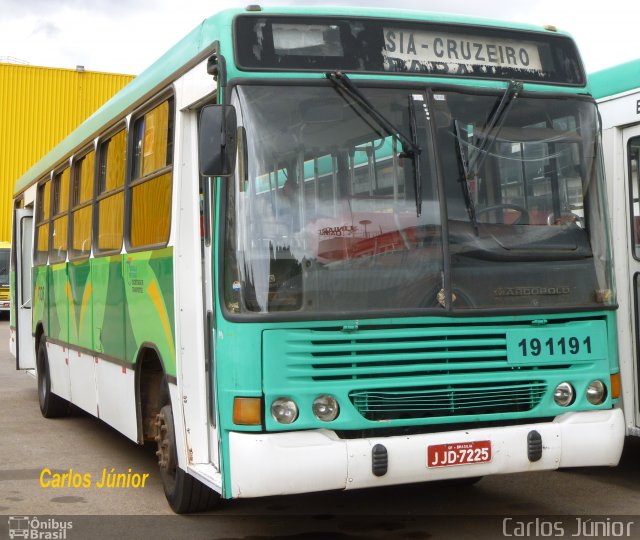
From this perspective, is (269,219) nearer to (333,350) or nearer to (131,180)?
(333,350)

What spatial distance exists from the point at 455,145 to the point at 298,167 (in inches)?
36.1

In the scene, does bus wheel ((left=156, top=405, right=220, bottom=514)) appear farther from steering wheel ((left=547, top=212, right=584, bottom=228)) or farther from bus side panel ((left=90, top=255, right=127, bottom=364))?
steering wheel ((left=547, top=212, right=584, bottom=228))

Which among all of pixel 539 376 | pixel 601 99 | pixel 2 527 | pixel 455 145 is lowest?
pixel 2 527

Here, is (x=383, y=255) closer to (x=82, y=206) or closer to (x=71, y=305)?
(x=82, y=206)

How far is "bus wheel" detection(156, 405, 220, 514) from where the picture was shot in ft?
21.3

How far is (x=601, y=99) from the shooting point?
24.7 ft

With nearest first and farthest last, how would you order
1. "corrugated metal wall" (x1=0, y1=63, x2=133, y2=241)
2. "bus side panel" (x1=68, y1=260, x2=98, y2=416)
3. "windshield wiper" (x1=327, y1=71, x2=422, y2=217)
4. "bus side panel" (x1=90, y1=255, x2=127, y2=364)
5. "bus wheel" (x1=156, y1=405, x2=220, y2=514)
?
"windshield wiper" (x1=327, y1=71, x2=422, y2=217) → "bus wheel" (x1=156, y1=405, x2=220, y2=514) → "bus side panel" (x1=90, y1=255, x2=127, y2=364) → "bus side panel" (x1=68, y1=260, x2=98, y2=416) → "corrugated metal wall" (x1=0, y1=63, x2=133, y2=241)

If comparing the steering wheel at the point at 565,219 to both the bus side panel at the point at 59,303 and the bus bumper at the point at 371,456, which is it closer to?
the bus bumper at the point at 371,456

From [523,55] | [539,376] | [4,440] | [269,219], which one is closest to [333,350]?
[269,219]

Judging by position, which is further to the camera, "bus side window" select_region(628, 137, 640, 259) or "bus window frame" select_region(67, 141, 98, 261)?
"bus window frame" select_region(67, 141, 98, 261)

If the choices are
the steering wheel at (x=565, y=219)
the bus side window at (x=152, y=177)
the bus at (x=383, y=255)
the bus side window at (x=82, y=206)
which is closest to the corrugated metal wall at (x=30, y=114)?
the bus side window at (x=82, y=206)

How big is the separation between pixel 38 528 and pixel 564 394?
3.37 m

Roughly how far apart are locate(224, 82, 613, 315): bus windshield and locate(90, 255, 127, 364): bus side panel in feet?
8.33

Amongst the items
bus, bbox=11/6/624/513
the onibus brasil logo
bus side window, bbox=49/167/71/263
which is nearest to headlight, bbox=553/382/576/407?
bus, bbox=11/6/624/513
